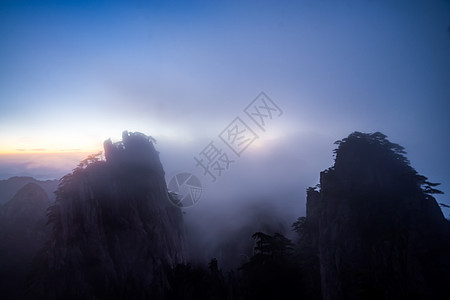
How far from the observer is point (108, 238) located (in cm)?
5972

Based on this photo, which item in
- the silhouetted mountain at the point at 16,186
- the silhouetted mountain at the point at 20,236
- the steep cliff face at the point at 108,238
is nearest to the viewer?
the steep cliff face at the point at 108,238

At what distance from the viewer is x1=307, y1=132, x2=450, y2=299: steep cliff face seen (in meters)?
30.7

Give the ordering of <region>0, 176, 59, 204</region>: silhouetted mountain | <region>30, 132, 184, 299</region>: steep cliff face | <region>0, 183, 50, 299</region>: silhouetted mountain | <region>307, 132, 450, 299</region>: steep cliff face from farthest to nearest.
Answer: <region>0, 176, 59, 204</region>: silhouetted mountain, <region>0, 183, 50, 299</region>: silhouetted mountain, <region>30, 132, 184, 299</region>: steep cliff face, <region>307, 132, 450, 299</region>: steep cliff face

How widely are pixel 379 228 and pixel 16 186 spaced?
756ft

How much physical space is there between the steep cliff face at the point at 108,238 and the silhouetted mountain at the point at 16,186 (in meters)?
129

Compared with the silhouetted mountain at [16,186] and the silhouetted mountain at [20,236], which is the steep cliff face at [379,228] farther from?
the silhouetted mountain at [16,186]

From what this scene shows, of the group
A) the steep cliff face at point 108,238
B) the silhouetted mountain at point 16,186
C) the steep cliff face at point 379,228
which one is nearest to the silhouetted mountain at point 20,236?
the steep cliff face at point 108,238

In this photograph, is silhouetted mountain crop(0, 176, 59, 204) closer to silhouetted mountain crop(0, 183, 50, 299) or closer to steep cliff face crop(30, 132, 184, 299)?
silhouetted mountain crop(0, 183, 50, 299)

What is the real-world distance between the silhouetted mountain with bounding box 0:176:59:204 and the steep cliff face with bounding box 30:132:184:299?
5095 inches

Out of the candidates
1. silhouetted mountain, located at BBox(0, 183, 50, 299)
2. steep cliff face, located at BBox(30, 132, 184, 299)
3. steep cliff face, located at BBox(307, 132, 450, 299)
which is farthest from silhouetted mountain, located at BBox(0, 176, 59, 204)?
steep cliff face, located at BBox(307, 132, 450, 299)

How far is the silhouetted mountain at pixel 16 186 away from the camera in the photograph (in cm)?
16475

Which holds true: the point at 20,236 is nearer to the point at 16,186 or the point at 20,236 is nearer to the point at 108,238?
the point at 108,238

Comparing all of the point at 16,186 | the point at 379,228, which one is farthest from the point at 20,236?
the point at 379,228

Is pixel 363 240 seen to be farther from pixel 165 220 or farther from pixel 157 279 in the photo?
pixel 165 220
